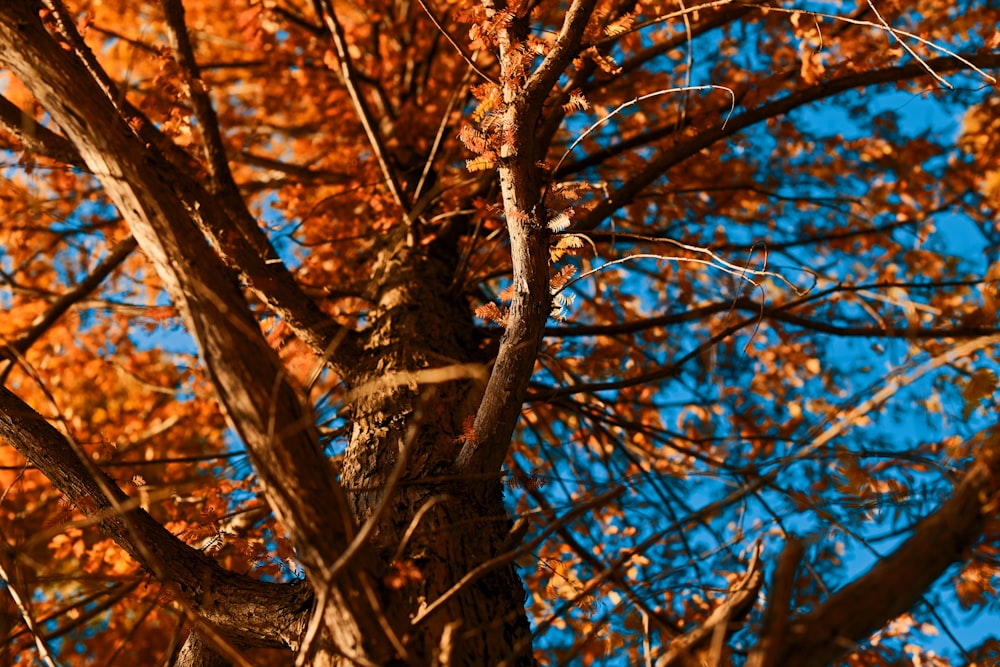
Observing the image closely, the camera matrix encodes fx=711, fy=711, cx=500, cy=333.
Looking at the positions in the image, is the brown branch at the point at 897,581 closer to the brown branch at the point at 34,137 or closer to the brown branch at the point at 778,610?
the brown branch at the point at 778,610

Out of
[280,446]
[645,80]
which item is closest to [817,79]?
[645,80]

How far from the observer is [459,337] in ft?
10.9

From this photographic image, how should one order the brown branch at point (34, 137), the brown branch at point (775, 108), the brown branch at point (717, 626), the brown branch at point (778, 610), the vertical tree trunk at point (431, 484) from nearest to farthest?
the brown branch at point (778, 610)
the brown branch at point (717, 626)
the vertical tree trunk at point (431, 484)
the brown branch at point (34, 137)
the brown branch at point (775, 108)

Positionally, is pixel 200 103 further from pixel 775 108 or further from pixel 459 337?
pixel 775 108

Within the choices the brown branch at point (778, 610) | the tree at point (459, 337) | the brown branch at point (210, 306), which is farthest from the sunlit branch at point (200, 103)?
the brown branch at point (778, 610)

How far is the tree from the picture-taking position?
1509 millimetres

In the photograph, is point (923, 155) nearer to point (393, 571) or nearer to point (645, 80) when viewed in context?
point (645, 80)

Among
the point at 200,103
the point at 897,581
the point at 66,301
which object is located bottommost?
the point at 897,581

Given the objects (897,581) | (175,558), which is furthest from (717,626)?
(175,558)

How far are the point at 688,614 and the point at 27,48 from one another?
14.3ft

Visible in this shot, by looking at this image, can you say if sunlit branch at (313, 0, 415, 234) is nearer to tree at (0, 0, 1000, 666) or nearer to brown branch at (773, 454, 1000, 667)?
tree at (0, 0, 1000, 666)

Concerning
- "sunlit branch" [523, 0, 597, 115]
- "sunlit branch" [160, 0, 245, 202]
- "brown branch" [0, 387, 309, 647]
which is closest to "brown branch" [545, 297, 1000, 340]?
"sunlit branch" [523, 0, 597, 115]

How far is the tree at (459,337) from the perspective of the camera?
151cm

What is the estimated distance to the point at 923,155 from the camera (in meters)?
5.51
